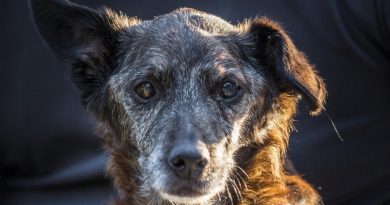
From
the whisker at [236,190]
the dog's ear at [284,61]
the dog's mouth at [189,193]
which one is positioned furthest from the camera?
the whisker at [236,190]

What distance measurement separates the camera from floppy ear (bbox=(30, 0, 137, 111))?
404 centimetres

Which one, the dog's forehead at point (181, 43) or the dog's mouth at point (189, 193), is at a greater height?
the dog's forehead at point (181, 43)

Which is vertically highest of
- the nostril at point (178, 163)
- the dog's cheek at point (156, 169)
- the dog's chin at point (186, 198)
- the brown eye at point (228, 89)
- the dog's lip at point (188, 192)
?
the brown eye at point (228, 89)

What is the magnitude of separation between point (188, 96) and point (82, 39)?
0.63 m

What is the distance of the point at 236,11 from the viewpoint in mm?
5043

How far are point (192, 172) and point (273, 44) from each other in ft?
2.54

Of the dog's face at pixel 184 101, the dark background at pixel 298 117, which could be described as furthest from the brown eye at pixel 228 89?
the dark background at pixel 298 117

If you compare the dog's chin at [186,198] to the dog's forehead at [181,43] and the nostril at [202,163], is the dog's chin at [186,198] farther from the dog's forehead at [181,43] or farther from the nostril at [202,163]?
Answer: the dog's forehead at [181,43]

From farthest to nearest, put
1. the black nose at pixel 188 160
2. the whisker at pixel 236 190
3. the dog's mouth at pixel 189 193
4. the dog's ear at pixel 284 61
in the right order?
the whisker at pixel 236 190 < the dog's ear at pixel 284 61 < the dog's mouth at pixel 189 193 < the black nose at pixel 188 160

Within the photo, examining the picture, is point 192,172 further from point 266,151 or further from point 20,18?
point 20,18

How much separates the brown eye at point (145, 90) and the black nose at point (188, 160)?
366 millimetres

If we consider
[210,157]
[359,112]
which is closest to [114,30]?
[210,157]

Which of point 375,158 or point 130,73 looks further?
point 375,158

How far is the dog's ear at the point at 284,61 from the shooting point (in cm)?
382
